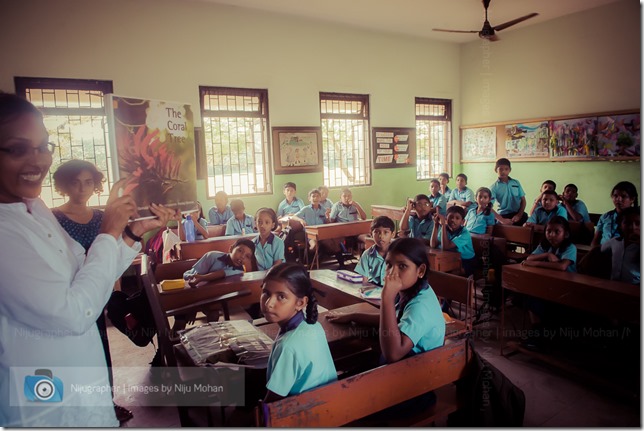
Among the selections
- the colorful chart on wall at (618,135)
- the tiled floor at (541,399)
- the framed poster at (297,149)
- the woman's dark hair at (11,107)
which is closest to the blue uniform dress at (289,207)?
the framed poster at (297,149)

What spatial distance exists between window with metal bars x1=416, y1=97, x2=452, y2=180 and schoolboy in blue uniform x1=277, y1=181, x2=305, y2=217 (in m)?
2.58

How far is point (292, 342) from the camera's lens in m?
1.28

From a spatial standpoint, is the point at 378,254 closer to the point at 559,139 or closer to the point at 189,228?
the point at 189,228

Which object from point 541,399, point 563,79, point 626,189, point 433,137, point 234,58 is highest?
Result: point 234,58

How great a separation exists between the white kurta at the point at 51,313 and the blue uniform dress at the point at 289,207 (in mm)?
4815

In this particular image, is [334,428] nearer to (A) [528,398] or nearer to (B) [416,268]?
(B) [416,268]

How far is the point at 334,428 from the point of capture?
1.25 m

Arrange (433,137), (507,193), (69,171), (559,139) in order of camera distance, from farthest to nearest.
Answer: (433,137), (559,139), (507,193), (69,171)

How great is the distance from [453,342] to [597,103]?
572 cm

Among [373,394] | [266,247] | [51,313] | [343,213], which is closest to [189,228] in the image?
[266,247]

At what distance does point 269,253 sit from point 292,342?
2.06m

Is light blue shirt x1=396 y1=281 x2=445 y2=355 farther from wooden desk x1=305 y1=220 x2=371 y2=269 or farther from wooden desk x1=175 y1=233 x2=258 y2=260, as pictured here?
wooden desk x1=305 y1=220 x2=371 y2=269

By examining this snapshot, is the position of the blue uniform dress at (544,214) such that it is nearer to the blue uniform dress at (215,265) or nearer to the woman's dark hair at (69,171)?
the blue uniform dress at (215,265)

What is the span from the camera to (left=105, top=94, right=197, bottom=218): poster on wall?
3.95 ft
